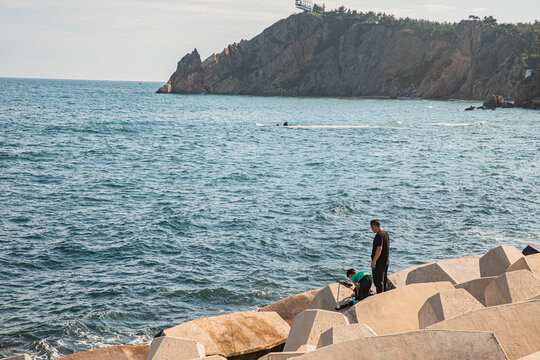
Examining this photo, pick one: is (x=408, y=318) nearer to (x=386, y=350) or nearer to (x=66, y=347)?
(x=386, y=350)

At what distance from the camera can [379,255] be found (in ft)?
34.7

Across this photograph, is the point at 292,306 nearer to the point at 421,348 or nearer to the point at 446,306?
the point at 446,306

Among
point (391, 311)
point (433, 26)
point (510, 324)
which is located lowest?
point (391, 311)

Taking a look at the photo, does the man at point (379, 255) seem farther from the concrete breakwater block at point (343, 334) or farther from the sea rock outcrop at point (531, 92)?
the sea rock outcrop at point (531, 92)

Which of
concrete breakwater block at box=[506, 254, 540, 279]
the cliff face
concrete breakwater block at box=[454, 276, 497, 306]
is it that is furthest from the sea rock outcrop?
concrete breakwater block at box=[454, 276, 497, 306]

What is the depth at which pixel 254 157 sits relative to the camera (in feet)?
133

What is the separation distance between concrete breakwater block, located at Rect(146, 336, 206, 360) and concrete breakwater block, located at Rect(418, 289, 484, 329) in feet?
11.4

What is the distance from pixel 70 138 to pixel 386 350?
160ft

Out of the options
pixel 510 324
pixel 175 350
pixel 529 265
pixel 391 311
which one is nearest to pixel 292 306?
pixel 391 311

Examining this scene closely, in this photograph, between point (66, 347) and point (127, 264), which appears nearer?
point (66, 347)

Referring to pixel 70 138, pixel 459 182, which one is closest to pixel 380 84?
pixel 70 138

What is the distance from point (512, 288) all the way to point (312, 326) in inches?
136

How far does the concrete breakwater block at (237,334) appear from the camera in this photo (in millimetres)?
8938

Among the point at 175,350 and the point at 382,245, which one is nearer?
the point at 175,350
